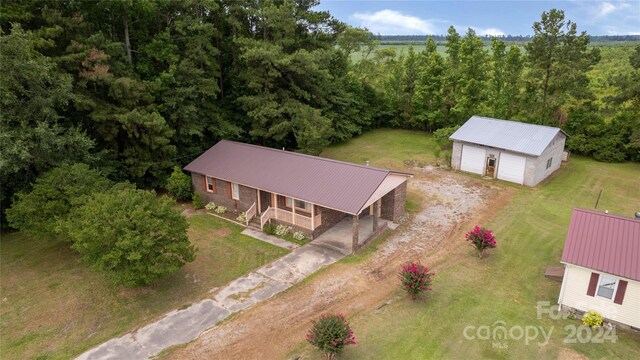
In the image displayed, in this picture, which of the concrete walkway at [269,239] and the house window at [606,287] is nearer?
the house window at [606,287]

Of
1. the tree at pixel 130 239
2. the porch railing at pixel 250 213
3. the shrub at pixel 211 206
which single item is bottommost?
the shrub at pixel 211 206

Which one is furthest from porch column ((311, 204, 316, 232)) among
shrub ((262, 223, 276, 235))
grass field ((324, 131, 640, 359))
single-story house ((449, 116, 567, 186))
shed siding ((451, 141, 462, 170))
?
shed siding ((451, 141, 462, 170))

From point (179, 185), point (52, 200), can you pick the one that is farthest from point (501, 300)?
point (52, 200)

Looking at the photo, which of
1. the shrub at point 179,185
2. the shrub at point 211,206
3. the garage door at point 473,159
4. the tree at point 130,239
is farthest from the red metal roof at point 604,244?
the shrub at point 179,185

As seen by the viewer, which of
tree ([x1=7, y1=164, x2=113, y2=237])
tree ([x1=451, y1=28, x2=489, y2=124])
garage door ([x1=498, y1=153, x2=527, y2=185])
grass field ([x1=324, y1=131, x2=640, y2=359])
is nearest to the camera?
grass field ([x1=324, y1=131, x2=640, y2=359])

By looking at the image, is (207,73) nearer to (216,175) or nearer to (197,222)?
(216,175)

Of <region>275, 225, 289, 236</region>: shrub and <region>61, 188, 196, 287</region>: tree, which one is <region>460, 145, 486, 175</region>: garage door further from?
<region>61, 188, 196, 287</region>: tree

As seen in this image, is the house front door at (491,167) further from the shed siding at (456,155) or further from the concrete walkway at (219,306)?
the concrete walkway at (219,306)

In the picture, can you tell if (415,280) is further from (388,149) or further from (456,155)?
(388,149)
